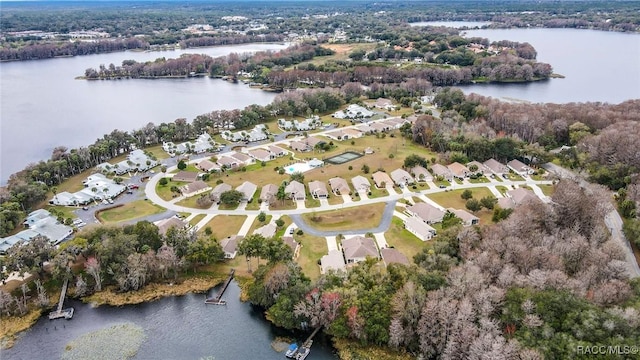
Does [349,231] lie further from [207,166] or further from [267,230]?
[207,166]

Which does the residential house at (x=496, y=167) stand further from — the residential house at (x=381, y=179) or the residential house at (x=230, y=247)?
the residential house at (x=230, y=247)

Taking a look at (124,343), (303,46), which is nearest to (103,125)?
(124,343)

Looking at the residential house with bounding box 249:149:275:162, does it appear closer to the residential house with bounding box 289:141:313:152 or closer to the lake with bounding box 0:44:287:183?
the residential house with bounding box 289:141:313:152

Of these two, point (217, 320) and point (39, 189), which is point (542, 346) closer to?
point (217, 320)

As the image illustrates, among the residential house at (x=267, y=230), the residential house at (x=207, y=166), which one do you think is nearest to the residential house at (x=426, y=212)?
the residential house at (x=267, y=230)

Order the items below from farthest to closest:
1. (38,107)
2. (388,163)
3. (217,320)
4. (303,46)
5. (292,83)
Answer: (303,46), (292,83), (38,107), (388,163), (217,320)
